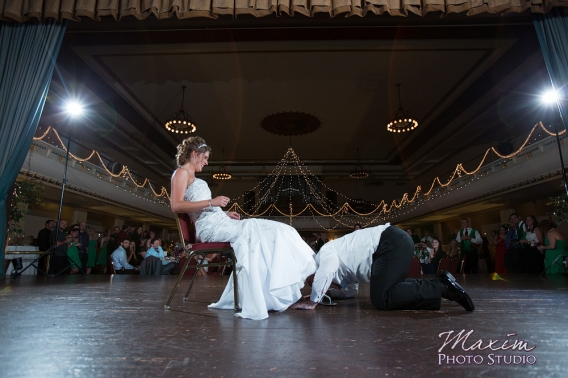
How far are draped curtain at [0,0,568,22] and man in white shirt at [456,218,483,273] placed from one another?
5.50 meters

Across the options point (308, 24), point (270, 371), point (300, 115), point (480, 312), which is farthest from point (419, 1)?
point (300, 115)

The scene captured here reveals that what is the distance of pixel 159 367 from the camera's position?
974 mm

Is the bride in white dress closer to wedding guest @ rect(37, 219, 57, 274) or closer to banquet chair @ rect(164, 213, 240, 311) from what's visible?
banquet chair @ rect(164, 213, 240, 311)

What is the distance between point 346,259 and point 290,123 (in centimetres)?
912

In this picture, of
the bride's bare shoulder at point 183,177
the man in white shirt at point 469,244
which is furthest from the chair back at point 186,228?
the man in white shirt at point 469,244

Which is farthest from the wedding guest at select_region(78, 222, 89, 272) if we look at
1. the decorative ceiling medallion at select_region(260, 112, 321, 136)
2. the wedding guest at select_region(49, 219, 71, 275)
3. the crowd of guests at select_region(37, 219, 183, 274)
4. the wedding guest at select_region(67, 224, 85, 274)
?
the decorative ceiling medallion at select_region(260, 112, 321, 136)

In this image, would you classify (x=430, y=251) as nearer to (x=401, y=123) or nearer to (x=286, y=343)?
(x=401, y=123)

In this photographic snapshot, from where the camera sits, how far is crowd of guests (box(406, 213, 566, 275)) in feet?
19.6

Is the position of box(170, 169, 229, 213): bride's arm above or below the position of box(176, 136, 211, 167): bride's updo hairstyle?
below

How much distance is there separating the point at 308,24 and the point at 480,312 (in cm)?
438

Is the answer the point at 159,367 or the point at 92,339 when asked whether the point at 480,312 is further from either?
the point at 92,339

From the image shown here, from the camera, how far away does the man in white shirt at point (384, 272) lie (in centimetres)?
203

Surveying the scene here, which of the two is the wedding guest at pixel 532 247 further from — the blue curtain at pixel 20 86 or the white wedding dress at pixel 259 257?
the blue curtain at pixel 20 86

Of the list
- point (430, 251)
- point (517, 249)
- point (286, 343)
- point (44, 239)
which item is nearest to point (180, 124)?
point (44, 239)
